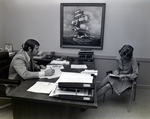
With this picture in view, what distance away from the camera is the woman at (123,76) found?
245 cm

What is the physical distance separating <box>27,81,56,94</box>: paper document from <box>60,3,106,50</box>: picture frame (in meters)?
1.81

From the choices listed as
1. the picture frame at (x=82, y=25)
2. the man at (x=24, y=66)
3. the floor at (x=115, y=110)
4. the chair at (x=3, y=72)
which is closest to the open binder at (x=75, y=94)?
the man at (x=24, y=66)

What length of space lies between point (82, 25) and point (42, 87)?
203 cm

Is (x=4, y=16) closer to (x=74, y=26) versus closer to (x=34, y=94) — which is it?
(x=74, y=26)

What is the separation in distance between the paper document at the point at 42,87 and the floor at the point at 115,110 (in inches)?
27.6

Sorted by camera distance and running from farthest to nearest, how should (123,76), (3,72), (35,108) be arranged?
(123,76) → (3,72) → (35,108)

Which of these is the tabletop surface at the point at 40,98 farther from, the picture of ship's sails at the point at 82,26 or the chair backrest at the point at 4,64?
the picture of ship's sails at the point at 82,26

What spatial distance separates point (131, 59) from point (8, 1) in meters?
3.04

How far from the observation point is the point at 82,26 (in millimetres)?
3199

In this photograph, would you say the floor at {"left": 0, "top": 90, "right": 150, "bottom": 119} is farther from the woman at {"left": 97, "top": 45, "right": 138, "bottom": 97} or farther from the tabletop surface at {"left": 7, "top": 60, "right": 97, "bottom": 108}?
the tabletop surface at {"left": 7, "top": 60, "right": 97, "bottom": 108}

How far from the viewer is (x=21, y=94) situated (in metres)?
1.39

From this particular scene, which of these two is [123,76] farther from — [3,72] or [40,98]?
[3,72]

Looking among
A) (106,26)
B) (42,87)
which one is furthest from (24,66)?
(106,26)

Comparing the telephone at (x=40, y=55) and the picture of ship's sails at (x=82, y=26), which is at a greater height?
the picture of ship's sails at (x=82, y=26)
